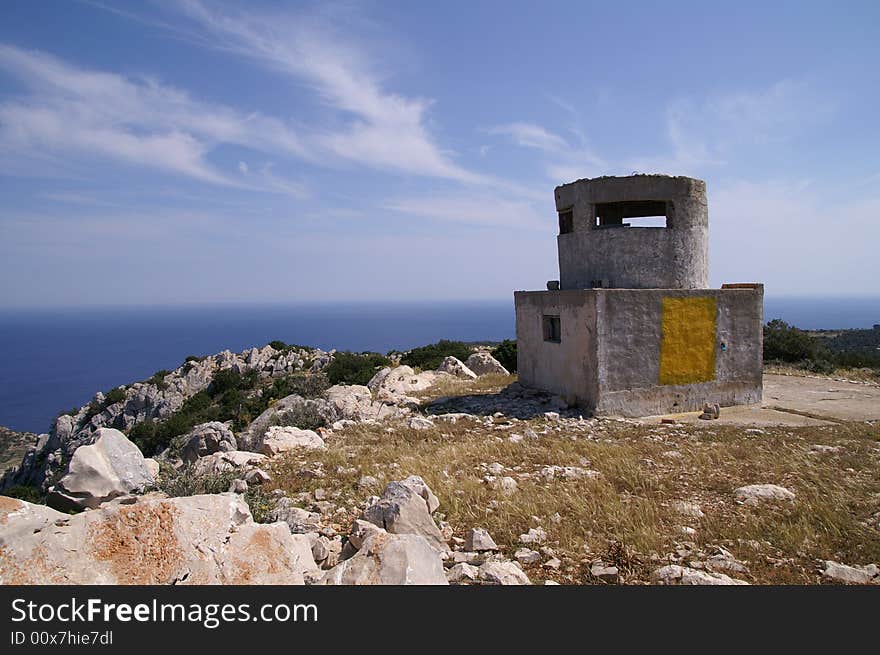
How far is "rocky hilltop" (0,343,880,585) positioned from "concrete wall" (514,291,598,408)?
754 mm

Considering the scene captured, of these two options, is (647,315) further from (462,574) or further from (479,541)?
(462,574)

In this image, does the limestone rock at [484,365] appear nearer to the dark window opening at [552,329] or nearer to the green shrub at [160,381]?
the dark window opening at [552,329]

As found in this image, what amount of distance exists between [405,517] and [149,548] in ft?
7.06

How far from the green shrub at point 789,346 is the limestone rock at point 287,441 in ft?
A: 65.9

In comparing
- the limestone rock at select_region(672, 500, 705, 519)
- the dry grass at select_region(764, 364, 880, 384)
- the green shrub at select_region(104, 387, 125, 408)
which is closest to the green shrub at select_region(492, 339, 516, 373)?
the dry grass at select_region(764, 364, 880, 384)

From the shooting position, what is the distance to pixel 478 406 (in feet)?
42.7

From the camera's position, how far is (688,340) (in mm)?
11961

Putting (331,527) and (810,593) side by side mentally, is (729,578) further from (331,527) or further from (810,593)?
(331,527)

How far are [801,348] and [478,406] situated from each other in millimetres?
16086

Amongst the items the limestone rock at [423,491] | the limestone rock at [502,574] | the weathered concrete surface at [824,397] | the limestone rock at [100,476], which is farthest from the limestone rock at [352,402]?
the weathered concrete surface at [824,397]

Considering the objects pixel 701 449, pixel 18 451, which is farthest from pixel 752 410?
pixel 18 451

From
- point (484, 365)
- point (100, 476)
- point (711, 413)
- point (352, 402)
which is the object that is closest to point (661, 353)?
point (711, 413)

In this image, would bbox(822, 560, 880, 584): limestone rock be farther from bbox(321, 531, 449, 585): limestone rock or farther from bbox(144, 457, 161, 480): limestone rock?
bbox(144, 457, 161, 480): limestone rock

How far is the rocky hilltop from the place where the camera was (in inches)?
138
